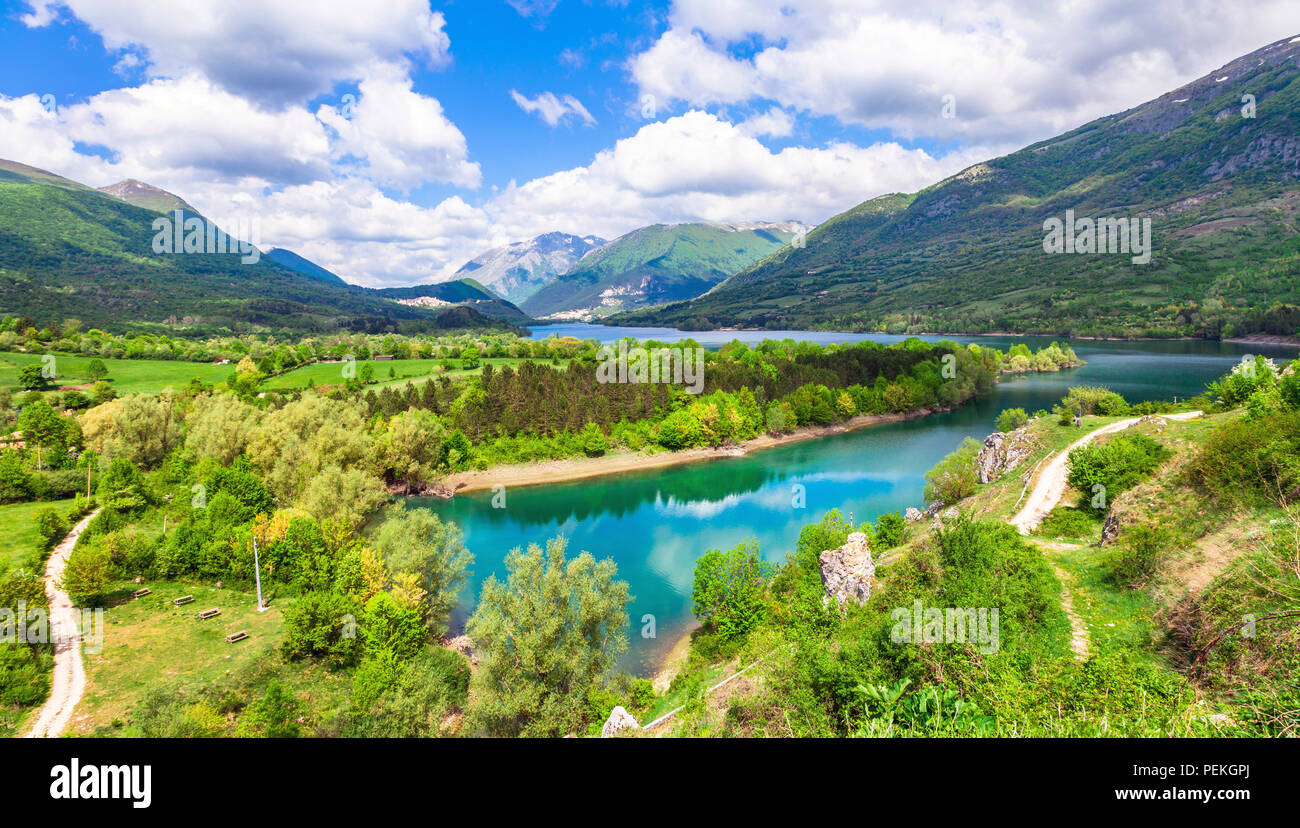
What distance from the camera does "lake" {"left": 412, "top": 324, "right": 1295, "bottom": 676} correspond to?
110ft

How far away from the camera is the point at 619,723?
17.0 metres

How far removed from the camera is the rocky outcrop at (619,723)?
16.8 meters

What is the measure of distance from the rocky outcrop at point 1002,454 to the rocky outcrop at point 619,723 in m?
29.7

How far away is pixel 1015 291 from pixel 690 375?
180582 millimetres

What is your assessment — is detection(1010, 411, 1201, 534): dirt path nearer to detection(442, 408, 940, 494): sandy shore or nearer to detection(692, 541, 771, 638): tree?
detection(692, 541, 771, 638): tree

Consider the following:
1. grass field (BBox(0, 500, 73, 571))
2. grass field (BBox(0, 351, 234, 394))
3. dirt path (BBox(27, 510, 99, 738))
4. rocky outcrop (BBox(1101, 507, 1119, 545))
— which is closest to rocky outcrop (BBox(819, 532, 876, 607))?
rocky outcrop (BBox(1101, 507, 1119, 545))

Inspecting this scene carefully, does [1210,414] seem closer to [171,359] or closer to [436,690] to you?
[436,690]

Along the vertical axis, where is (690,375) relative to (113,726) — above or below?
above

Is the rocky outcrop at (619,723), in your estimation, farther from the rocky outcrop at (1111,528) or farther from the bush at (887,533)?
the rocky outcrop at (1111,528)

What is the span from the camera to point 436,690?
20.2 m

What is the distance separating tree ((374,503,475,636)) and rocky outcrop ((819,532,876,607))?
59.3ft

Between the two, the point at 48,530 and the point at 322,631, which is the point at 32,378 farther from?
the point at 322,631

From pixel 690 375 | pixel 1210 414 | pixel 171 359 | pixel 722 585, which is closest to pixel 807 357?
pixel 690 375
